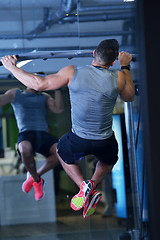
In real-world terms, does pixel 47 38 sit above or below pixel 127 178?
above

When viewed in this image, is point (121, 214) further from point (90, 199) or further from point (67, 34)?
point (67, 34)

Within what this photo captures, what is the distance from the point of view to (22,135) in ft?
14.2

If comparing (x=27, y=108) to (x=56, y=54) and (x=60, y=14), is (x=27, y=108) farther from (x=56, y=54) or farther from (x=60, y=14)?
(x=60, y=14)

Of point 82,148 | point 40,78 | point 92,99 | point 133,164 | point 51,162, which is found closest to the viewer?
point 40,78

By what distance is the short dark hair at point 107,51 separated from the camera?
3.21m

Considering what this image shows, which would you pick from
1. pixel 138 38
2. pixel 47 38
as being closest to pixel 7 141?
pixel 47 38

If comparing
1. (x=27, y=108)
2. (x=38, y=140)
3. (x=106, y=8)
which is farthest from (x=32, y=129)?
(x=106, y=8)

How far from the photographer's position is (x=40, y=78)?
10.3 ft

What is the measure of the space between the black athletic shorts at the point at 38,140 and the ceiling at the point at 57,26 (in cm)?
48

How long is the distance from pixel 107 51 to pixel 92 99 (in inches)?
13.9

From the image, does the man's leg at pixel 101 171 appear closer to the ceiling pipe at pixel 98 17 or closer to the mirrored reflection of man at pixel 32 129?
the mirrored reflection of man at pixel 32 129

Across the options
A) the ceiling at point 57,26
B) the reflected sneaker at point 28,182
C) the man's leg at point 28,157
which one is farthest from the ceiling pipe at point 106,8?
the reflected sneaker at point 28,182

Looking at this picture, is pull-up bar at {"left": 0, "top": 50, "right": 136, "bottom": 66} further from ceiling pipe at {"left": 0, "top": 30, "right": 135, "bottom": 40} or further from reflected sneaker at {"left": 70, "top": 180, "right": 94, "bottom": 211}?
reflected sneaker at {"left": 70, "top": 180, "right": 94, "bottom": 211}

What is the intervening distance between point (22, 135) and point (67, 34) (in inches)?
40.2
